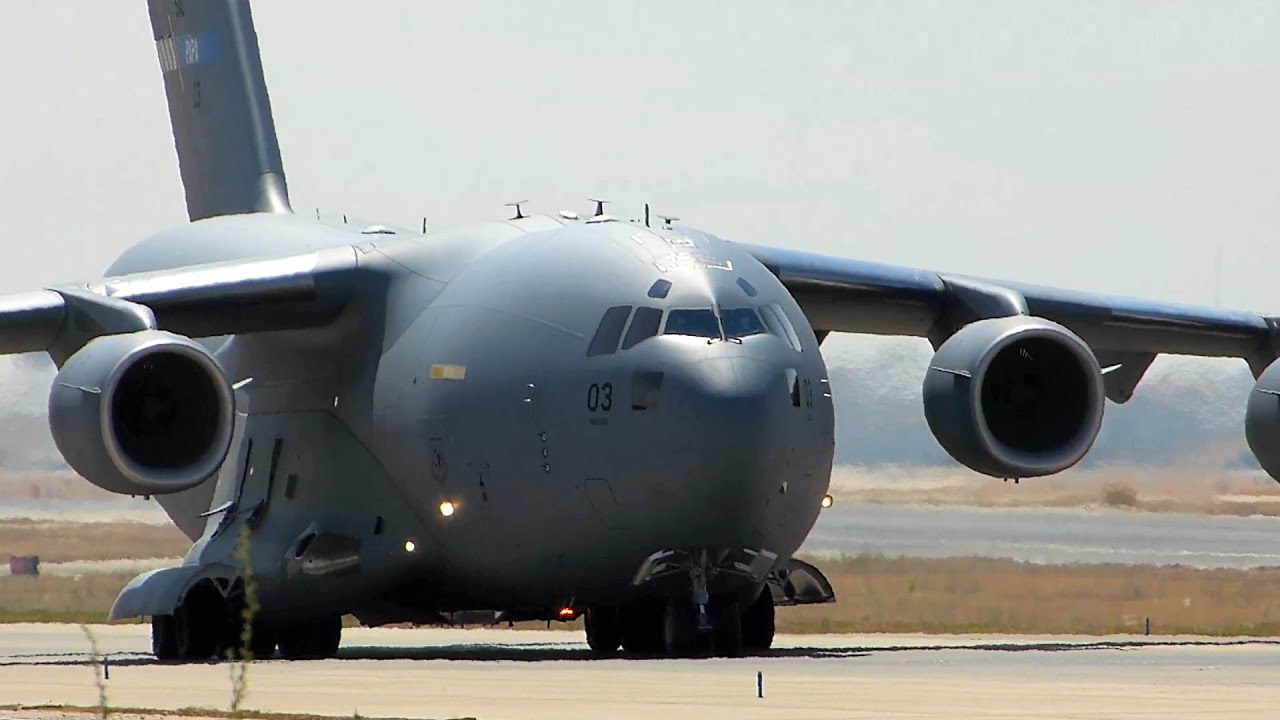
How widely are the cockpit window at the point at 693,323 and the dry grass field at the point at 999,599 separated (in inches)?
285

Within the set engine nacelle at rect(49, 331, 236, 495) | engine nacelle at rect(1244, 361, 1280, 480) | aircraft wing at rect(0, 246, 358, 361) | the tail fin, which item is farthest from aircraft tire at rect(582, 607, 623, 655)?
the tail fin

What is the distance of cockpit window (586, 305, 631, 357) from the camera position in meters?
19.9

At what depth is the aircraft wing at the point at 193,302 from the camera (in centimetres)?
2072

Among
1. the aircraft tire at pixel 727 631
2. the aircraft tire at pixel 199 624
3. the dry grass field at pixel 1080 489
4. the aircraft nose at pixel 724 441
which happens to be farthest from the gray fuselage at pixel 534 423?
the dry grass field at pixel 1080 489

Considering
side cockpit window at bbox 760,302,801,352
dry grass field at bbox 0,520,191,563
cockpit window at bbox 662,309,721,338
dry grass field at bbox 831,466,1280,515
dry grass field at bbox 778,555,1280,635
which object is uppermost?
cockpit window at bbox 662,309,721,338

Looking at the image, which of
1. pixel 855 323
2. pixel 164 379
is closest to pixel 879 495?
pixel 855 323

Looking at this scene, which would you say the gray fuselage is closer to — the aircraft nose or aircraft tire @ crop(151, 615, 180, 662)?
the aircraft nose

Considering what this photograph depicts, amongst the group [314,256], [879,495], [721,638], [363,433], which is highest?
[314,256]

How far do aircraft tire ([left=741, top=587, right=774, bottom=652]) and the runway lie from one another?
1.97 feet

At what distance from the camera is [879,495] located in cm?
3997

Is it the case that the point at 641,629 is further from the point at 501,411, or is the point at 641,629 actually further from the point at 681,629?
the point at 501,411

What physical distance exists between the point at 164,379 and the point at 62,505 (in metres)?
19.0

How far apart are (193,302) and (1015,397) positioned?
6.55 meters

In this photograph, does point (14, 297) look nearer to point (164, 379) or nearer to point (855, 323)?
point (164, 379)
